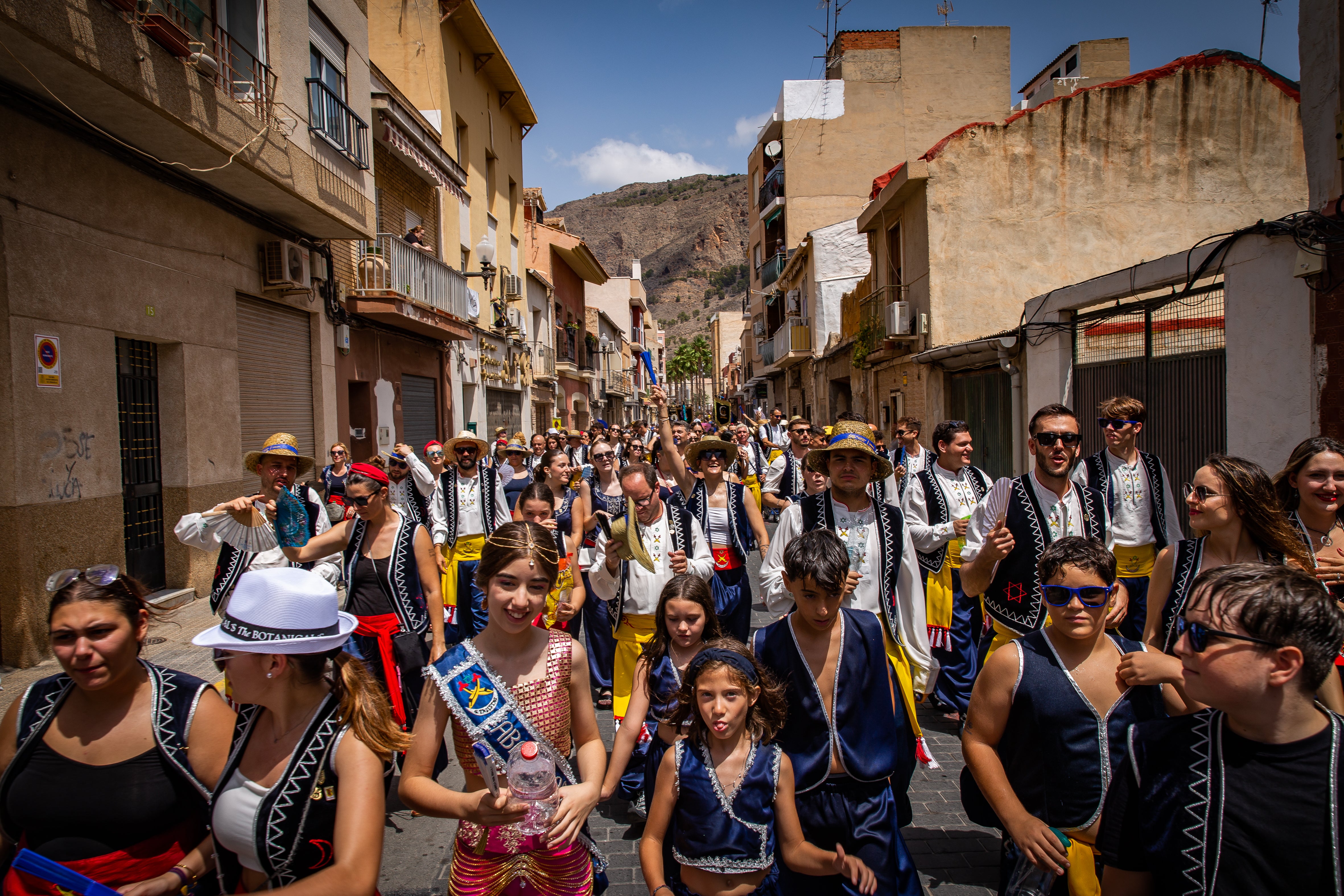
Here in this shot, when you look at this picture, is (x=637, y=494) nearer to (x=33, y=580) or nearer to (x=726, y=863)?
(x=726, y=863)

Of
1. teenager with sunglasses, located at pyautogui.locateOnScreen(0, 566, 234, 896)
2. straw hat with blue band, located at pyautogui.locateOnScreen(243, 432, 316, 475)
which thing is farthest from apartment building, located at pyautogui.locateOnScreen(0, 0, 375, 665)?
teenager with sunglasses, located at pyautogui.locateOnScreen(0, 566, 234, 896)

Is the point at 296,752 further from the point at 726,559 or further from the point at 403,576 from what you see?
the point at 726,559

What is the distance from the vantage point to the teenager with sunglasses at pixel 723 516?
5102mm

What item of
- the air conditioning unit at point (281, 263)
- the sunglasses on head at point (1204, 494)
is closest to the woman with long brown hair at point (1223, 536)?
the sunglasses on head at point (1204, 494)

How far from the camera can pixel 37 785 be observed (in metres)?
2.10

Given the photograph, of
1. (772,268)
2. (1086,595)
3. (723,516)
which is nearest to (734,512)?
(723,516)

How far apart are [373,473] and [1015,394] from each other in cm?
1046

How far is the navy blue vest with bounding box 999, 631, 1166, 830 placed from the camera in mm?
2373

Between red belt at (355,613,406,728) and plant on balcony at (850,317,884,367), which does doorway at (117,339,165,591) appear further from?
plant on balcony at (850,317,884,367)

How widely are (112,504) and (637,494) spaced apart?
18.9 ft

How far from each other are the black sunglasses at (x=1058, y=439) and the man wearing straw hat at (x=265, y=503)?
3.71m

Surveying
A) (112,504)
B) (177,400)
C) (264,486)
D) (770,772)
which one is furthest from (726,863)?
(177,400)

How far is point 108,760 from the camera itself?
2.15 meters

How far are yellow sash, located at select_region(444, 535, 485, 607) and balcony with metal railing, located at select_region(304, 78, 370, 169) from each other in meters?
6.85
